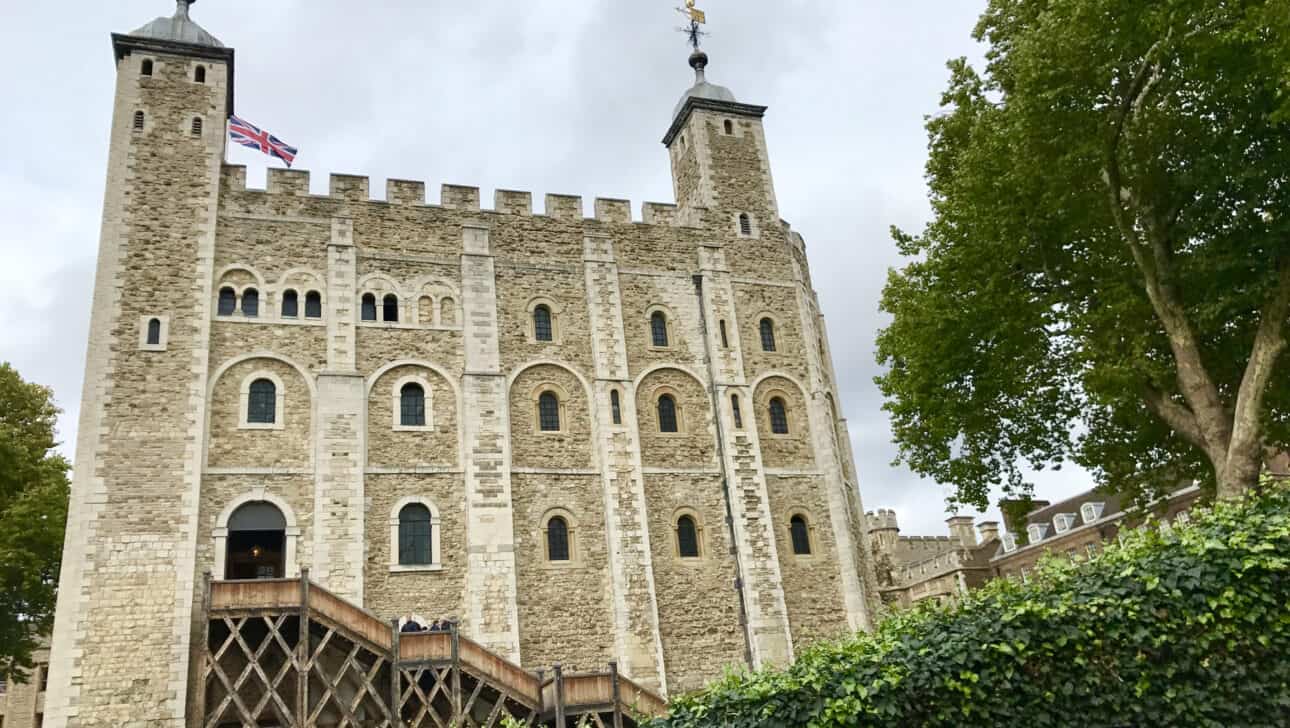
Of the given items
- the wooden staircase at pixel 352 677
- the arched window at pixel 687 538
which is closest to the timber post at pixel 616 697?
the wooden staircase at pixel 352 677

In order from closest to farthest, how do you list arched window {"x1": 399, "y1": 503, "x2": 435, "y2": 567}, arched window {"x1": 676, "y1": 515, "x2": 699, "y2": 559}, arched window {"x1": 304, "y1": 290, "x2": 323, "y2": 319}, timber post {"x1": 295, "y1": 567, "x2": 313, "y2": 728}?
timber post {"x1": 295, "y1": 567, "x2": 313, "y2": 728} → arched window {"x1": 399, "y1": 503, "x2": 435, "y2": 567} → arched window {"x1": 304, "y1": 290, "x2": 323, "y2": 319} → arched window {"x1": 676, "y1": 515, "x2": 699, "y2": 559}

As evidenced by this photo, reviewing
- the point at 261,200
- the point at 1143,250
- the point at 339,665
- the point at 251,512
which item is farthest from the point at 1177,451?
the point at 261,200

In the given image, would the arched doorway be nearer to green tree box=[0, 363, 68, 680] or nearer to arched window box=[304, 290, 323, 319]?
arched window box=[304, 290, 323, 319]

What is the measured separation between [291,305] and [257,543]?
6.18m

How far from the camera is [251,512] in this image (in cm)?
2177

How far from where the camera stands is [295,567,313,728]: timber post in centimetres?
1827

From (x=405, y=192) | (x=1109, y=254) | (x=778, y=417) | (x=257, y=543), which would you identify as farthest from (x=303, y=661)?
(x=1109, y=254)

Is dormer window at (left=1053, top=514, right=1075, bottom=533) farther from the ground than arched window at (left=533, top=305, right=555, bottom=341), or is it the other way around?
arched window at (left=533, top=305, right=555, bottom=341)

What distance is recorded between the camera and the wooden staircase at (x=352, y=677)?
18.3 metres

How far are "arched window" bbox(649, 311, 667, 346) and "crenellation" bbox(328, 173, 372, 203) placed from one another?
8.80 meters

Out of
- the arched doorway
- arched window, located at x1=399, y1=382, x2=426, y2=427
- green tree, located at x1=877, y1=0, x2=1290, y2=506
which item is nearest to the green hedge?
green tree, located at x1=877, y1=0, x2=1290, y2=506

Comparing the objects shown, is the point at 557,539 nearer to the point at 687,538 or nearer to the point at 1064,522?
the point at 687,538

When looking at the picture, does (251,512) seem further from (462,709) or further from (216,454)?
(462,709)

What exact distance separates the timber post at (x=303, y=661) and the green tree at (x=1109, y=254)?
12.9 metres
